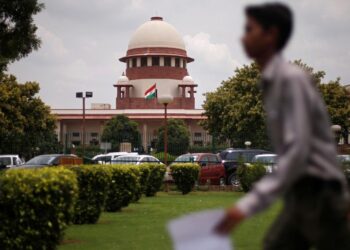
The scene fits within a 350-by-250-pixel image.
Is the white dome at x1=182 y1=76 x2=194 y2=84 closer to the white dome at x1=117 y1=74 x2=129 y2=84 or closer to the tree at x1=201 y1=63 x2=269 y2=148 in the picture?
the white dome at x1=117 y1=74 x2=129 y2=84

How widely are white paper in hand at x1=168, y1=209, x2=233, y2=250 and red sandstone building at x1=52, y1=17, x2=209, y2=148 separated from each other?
66.5 m

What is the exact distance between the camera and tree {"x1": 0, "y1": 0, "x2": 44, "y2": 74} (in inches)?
384

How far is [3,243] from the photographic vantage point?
7129mm

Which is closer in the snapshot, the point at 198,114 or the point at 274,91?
the point at 274,91

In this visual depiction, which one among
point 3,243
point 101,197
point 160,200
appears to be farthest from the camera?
point 160,200

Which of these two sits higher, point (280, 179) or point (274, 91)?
point (274, 91)

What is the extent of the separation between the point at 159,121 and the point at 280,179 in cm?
6636

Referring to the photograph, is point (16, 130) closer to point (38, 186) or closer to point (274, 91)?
point (38, 186)

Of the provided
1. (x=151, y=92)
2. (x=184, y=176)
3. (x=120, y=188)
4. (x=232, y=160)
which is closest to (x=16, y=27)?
(x=120, y=188)

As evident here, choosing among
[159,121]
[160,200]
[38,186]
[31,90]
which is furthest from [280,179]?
Answer: [159,121]

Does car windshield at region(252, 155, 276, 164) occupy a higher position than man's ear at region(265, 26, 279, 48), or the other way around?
man's ear at region(265, 26, 279, 48)

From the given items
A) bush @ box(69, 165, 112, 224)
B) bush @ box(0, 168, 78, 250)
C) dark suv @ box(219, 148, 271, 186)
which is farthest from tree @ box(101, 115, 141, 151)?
bush @ box(0, 168, 78, 250)

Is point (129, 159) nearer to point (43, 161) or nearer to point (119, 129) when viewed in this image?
point (43, 161)

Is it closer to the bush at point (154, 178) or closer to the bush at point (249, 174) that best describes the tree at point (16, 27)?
the bush at point (154, 178)
